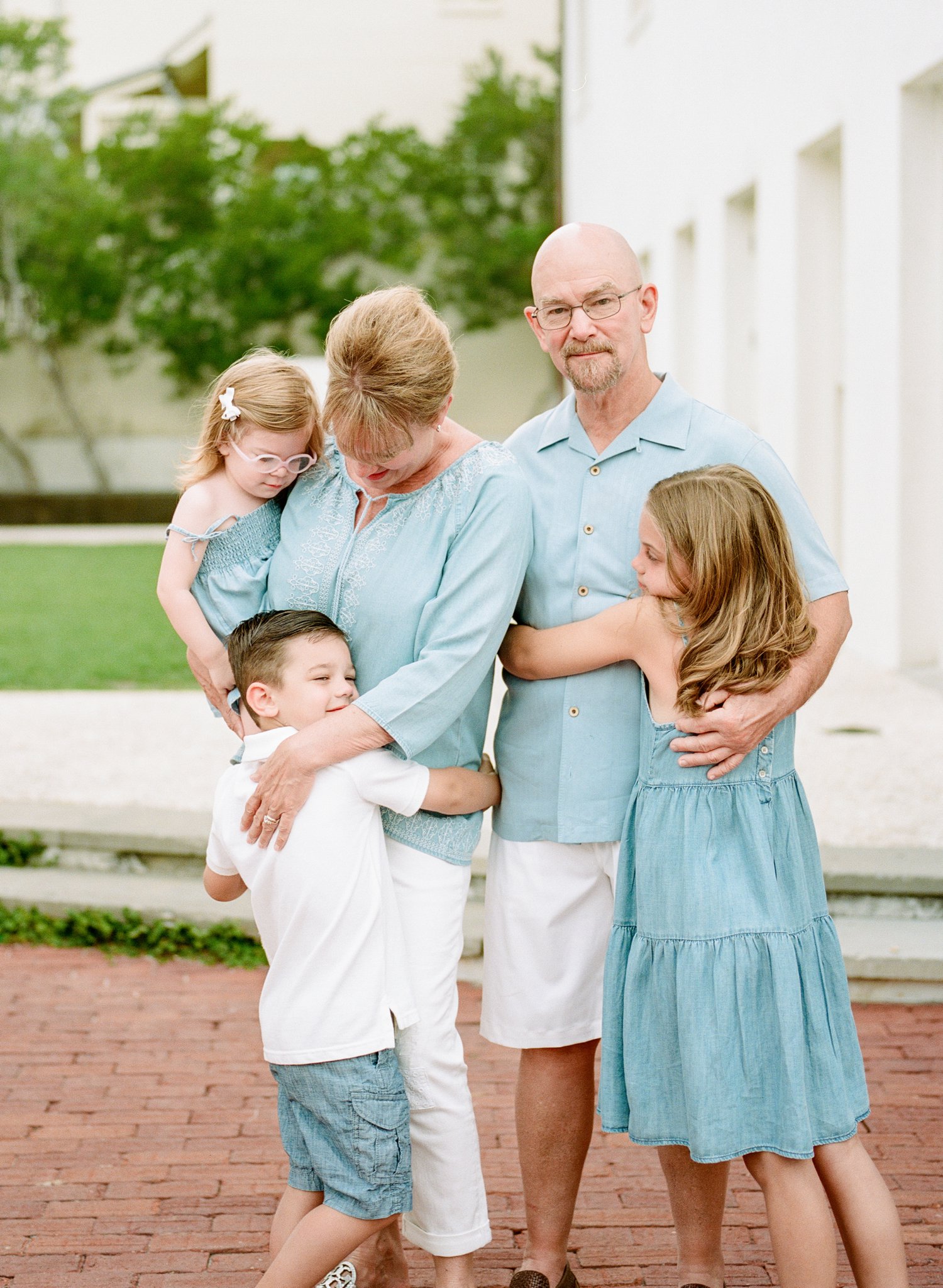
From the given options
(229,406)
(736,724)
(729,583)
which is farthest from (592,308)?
(736,724)

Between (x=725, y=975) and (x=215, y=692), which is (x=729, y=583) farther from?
(x=215, y=692)

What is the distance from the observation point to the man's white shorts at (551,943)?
2.92 metres

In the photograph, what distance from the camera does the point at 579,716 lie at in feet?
9.32

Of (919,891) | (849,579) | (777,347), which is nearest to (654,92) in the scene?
(777,347)

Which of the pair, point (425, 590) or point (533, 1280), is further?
point (533, 1280)

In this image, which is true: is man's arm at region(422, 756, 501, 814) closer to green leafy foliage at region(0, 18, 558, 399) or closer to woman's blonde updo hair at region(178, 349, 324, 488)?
woman's blonde updo hair at region(178, 349, 324, 488)

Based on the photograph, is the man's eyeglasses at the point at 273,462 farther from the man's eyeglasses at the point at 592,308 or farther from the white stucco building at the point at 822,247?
the white stucco building at the point at 822,247

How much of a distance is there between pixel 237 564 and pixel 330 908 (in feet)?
2.42

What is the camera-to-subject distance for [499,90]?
25531 mm

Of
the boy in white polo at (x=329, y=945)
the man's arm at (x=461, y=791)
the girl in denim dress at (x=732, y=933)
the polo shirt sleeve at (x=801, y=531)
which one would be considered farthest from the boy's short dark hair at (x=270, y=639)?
the polo shirt sleeve at (x=801, y=531)

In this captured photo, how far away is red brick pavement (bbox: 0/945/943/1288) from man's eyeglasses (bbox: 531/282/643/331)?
1.98m

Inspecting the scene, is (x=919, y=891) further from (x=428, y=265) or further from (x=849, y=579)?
(x=428, y=265)

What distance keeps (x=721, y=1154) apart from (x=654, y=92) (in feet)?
44.9

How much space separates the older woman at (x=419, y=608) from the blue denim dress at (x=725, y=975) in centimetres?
32
